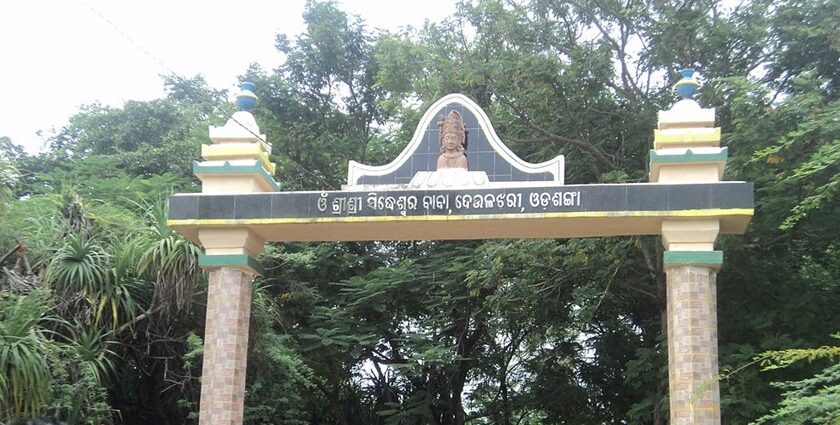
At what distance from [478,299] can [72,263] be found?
19.3ft

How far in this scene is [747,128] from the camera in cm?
966

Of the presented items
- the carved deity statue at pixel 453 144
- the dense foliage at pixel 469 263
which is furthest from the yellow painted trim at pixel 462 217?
the dense foliage at pixel 469 263

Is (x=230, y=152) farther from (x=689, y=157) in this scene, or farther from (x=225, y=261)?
(x=689, y=157)

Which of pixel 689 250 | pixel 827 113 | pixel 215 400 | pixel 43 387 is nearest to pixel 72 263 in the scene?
pixel 43 387

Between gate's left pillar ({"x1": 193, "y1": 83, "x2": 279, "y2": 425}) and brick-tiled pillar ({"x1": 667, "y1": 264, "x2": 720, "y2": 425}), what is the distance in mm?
3892

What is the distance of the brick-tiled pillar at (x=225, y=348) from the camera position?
26.6ft

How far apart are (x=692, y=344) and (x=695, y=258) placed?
75 centimetres

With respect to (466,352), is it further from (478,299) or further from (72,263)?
(72,263)

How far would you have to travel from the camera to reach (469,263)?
1249 cm

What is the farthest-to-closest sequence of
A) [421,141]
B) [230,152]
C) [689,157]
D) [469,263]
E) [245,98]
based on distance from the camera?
1. [469,263]
2. [245,98]
3. [230,152]
4. [421,141]
5. [689,157]

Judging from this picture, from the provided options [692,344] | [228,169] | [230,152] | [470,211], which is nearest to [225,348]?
[228,169]

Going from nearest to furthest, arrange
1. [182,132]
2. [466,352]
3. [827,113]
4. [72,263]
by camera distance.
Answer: [827,113] < [72,263] < [466,352] < [182,132]

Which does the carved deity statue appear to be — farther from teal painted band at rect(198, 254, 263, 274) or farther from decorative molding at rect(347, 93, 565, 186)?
teal painted band at rect(198, 254, 263, 274)

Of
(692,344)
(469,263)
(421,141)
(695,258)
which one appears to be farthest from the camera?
(469,263)
